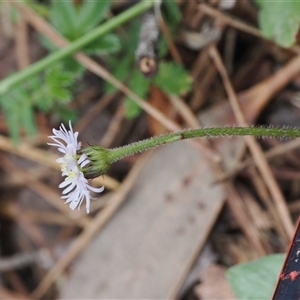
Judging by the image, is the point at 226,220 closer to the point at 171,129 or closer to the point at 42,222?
the point at 171,129

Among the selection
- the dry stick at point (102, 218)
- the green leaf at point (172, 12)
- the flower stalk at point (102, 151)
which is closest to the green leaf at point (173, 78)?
the green leaf at point (172, 12)

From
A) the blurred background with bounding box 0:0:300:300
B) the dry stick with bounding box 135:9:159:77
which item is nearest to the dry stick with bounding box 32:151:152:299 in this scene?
the blurred background with bounding box 0:0:300:300

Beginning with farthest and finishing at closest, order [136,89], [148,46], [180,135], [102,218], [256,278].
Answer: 1. [102,218]
2. [136,89]
3. [148,46]
4. [256,278]
5. [180,135]

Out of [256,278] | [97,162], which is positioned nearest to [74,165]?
[97,162]

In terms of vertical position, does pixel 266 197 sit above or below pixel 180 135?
above

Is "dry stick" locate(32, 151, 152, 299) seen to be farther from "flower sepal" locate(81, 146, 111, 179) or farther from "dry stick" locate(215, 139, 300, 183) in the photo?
"flower sepal" locate(81, 146, 111, 179)

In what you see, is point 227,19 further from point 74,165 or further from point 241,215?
point 74,165

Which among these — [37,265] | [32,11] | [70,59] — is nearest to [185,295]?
[37,265]
